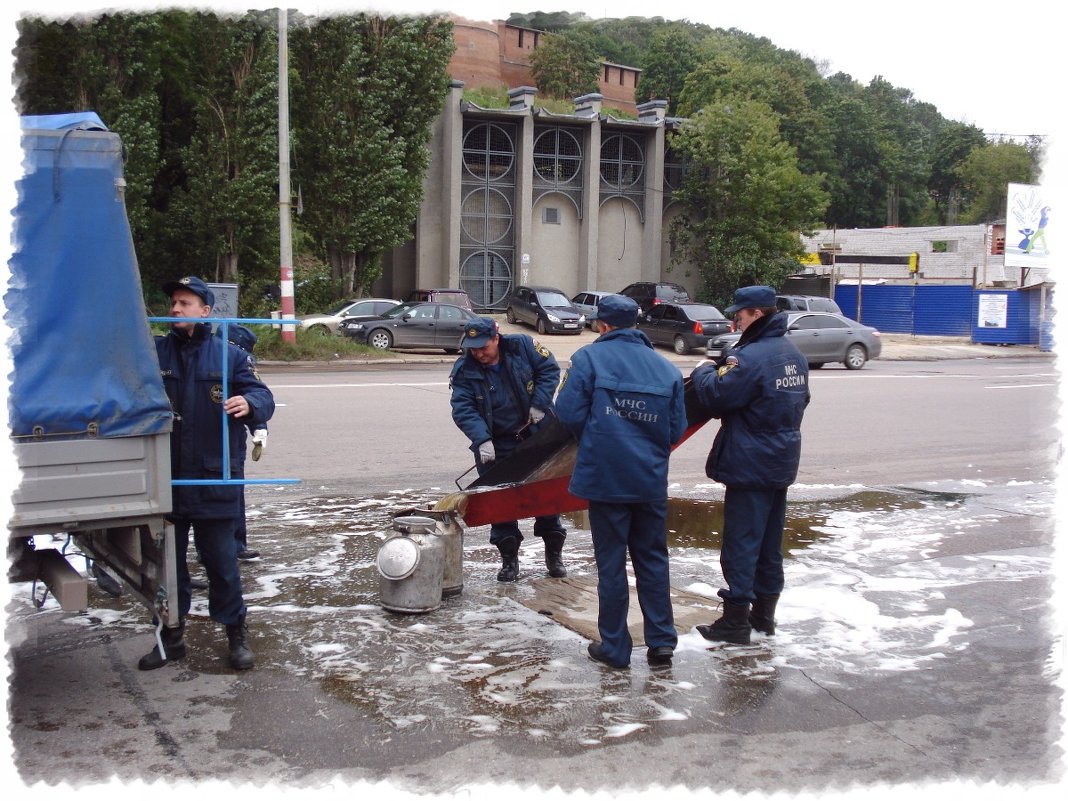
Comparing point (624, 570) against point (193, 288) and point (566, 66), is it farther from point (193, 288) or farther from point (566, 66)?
point (566, 66)

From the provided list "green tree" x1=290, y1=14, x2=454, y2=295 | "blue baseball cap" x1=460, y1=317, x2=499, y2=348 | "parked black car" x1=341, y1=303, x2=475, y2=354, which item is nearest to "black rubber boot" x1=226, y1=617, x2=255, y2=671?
"blue baseball cap" x1=460, y1=317, x2=499, y2=348

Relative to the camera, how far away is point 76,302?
430 cm

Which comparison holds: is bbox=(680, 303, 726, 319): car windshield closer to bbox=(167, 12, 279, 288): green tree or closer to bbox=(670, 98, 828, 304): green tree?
bbox=(670, 98, 828, 304): green tree

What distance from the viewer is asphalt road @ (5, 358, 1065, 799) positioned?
4.04m

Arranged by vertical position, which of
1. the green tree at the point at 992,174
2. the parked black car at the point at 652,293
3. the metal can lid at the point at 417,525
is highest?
the green tree at the point at 992,174

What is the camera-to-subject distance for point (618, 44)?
279 feet

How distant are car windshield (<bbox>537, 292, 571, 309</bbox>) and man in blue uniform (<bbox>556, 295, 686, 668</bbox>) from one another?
93.2 feet

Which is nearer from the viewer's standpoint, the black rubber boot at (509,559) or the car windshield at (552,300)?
the black rubber boot at (509,559)

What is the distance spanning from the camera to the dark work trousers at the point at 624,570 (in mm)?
5145

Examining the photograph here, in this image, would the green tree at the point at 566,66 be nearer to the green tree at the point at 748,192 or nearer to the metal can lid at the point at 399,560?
the green tree at the point at 748,192

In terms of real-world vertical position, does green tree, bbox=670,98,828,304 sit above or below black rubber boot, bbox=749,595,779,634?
above

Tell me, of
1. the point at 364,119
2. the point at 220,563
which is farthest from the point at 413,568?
the point at 364,119

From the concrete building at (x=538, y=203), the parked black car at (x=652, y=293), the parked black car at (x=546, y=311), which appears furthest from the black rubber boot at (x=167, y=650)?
the concrete building at (x=538, y=203)

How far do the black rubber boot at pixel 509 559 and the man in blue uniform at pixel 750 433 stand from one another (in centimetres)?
158
